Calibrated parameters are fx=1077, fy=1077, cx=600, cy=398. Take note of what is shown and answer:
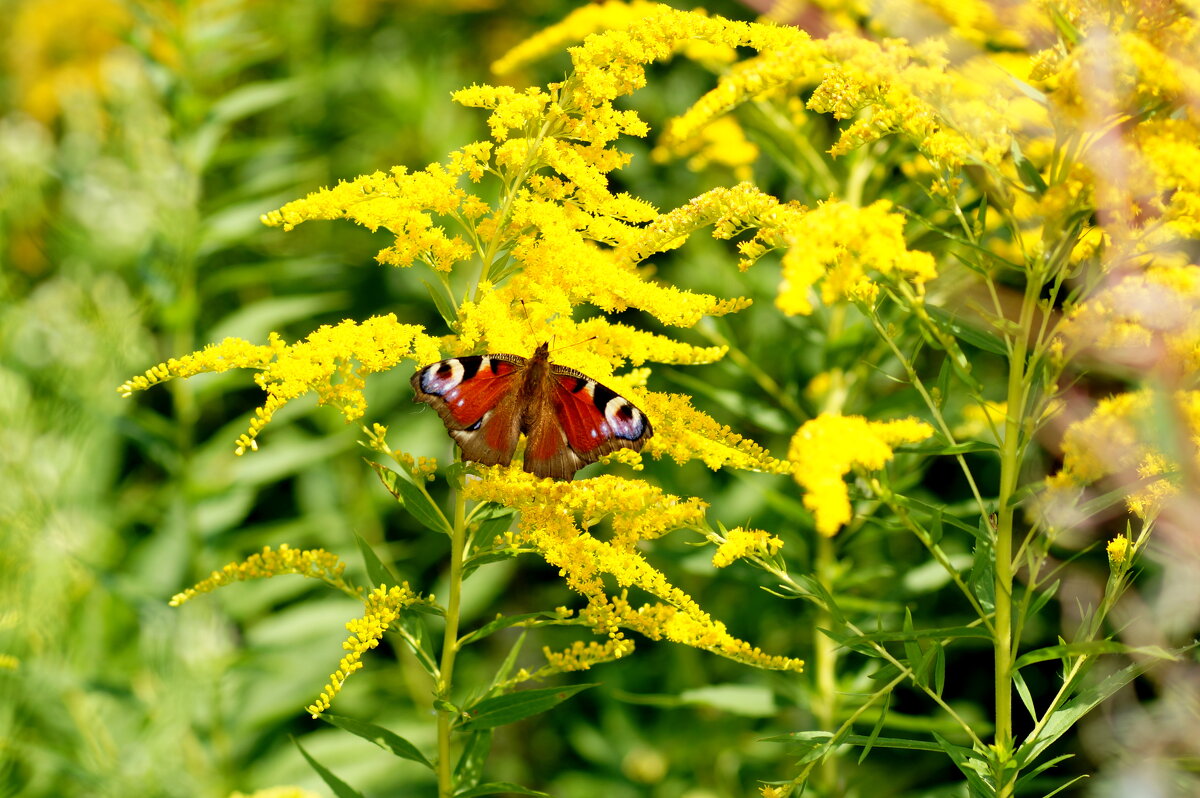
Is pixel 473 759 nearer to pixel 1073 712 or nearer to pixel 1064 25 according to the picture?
pixel 1073 712

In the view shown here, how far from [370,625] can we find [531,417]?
47cm

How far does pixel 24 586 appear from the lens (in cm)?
292

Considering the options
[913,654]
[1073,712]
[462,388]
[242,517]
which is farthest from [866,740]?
[242,517]

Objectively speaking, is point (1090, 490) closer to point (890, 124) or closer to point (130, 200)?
→ point (890, 124)

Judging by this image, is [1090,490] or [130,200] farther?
[130,200]

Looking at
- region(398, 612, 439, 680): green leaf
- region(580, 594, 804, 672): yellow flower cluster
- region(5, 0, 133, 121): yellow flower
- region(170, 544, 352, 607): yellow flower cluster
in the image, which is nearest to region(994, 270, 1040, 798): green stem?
region(580, 594, 804, 672): yellow flower cluster

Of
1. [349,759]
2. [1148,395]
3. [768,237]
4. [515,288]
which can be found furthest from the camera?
[349,759]

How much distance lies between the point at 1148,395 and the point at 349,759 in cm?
311

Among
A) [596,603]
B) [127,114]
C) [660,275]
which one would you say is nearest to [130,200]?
[127,114]

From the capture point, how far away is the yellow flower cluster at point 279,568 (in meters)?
1.94

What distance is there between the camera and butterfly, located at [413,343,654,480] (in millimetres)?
1958

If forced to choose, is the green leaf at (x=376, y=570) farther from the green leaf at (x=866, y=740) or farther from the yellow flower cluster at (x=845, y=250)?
the yellow flower cluster at (x=845, y=250)

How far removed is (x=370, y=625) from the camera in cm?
180

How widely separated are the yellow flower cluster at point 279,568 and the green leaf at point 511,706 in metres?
0.33
